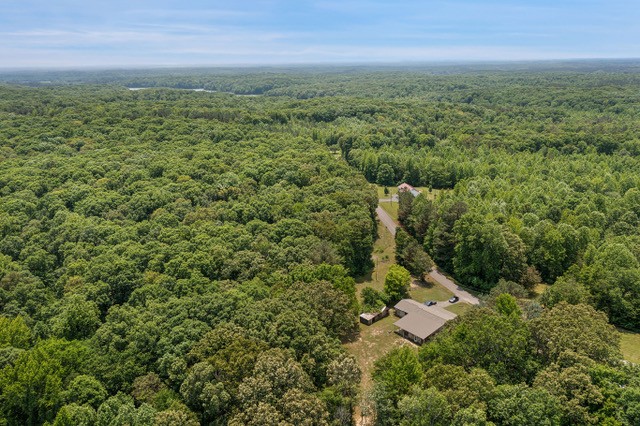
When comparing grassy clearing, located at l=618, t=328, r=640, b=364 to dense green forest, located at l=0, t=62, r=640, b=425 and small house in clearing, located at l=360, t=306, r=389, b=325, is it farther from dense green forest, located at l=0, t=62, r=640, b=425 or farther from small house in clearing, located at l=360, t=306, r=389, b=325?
small house in clearing, located at l=360, t=306, r=389, b=325

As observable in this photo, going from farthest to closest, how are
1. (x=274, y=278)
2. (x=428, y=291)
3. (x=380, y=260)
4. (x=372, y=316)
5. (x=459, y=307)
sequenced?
(x=380, y=260), (x=428, y=291), (x=459, y=307), (x=372, y=316), (x=274, y=278)

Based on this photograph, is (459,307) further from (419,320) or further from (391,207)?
(391,207)

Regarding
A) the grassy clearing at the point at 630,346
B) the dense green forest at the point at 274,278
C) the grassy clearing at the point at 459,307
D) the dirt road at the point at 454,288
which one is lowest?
the dirt road at the point at 454,288

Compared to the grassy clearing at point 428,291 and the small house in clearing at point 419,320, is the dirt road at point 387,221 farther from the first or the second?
the small house in clearing at point 419,320

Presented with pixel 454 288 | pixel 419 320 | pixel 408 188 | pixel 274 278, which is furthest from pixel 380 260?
pixel 408 188

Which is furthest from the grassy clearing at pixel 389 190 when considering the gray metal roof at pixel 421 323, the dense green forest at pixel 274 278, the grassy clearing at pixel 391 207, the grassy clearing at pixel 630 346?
the grassy clearing at pixel 630 346

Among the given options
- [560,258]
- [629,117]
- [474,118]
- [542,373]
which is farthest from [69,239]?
[629,117]

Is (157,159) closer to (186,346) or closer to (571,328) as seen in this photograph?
(186,346)
